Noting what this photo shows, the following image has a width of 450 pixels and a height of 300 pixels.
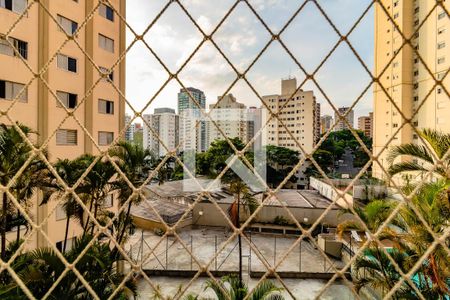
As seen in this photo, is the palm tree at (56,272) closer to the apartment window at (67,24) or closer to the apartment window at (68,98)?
the apartment window at (68,98)

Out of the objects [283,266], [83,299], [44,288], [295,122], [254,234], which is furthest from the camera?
[295,122]

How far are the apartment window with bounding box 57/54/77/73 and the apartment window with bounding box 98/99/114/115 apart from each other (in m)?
1.07

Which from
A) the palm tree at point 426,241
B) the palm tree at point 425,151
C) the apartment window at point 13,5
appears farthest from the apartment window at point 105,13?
the palm tree at point 426,241

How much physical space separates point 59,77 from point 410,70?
703 inches

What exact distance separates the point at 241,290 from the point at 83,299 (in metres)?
1.66

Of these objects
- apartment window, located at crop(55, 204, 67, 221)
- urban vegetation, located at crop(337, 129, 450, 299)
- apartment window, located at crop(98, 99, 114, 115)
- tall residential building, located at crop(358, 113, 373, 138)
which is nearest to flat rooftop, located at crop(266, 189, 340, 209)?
apartment window, located at crop(98, 99, 114, 115)

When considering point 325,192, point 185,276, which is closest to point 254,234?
point 185,276

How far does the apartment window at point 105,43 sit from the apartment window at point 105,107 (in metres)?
1.62

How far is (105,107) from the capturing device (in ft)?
27.8

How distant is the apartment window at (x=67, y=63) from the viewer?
23.8 feet

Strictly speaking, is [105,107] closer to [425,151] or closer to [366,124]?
[425,151]

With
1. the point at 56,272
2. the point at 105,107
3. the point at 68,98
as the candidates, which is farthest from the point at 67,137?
the point at 56,272

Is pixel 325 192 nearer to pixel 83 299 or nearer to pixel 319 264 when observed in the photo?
pixel 319 264

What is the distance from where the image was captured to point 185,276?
7.95 metres
